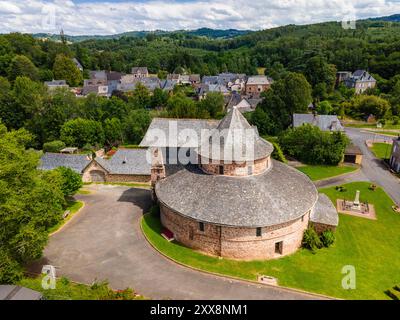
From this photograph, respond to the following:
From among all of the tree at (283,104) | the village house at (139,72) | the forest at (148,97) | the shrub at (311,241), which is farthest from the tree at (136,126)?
the village house at (139,72)

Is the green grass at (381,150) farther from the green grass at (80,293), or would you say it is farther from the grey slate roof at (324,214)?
the green grass at (80,293)

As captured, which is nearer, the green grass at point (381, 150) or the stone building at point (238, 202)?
the stone building at point (238, 202)

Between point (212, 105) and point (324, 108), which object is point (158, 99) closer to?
point (212, 105)

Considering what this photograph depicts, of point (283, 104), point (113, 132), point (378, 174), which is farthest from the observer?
point (283, 104)

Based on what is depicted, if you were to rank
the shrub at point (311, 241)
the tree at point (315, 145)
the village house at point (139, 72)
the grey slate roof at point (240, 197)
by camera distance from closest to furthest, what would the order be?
the grey slate roof at point (240, 197) → the shrub at point (311, 241) → the tree at point (315, 145) → the village house at point (139, 72)

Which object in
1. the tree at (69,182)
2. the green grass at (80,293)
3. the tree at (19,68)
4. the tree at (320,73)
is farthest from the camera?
the tree at (320,73)

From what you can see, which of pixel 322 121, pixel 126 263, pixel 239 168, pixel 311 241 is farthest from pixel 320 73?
pixel 126 263

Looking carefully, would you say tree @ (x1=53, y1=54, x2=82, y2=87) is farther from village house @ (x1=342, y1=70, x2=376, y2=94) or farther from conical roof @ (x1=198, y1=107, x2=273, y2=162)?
conical roof @ (x1=198, y1=107, x2=273, y2=162)

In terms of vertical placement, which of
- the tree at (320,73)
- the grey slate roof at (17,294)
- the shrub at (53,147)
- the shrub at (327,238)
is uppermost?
the tree at (320,73)
